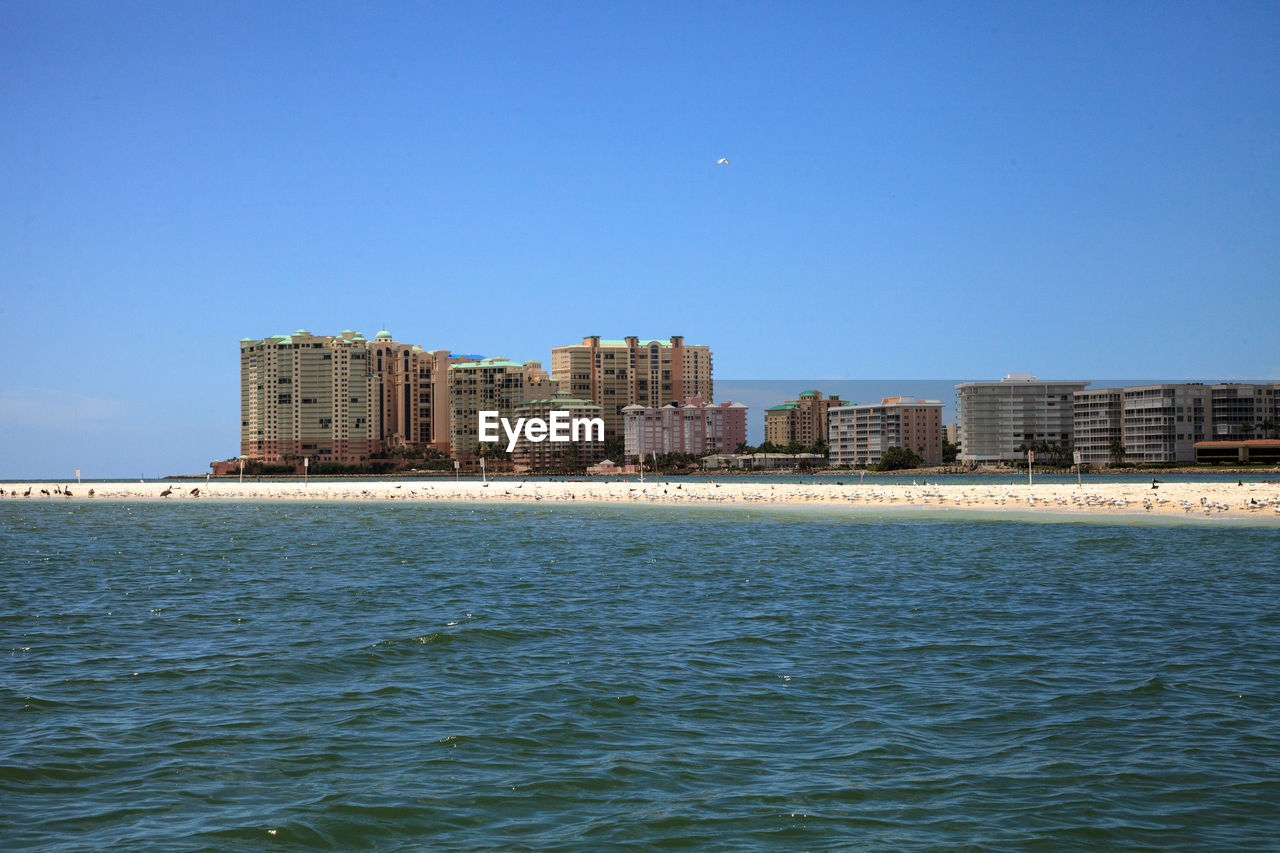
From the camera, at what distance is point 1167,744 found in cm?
1058

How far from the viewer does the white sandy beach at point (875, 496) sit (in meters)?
52.7

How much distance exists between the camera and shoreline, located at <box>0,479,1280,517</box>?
52219 millimetres

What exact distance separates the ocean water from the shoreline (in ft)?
91.5

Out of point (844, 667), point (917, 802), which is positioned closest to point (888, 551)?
point (844, 667)

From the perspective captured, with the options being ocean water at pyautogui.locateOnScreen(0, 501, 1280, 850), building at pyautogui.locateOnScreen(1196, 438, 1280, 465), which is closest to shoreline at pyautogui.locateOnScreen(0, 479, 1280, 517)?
ocean water at pyautogui.locateOnScreen(0, 501, 1280, 850)

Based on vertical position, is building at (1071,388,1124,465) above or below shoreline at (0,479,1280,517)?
above

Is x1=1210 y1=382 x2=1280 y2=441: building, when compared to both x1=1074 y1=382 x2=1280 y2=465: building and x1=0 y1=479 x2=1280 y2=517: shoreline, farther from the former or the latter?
x1=0 y1=479 x2=1280 y2=517: shoreline

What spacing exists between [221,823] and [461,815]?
2.02 meters

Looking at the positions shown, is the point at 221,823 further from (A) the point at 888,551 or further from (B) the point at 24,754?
(A) the point at 888,551

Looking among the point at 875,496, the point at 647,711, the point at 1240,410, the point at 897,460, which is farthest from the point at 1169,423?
the point at 647,711

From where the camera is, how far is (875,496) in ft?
222

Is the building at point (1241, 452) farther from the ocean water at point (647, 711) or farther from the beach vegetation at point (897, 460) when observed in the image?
the ocean water at point (647, 711)

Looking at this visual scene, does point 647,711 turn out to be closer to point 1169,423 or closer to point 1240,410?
point 1169,423

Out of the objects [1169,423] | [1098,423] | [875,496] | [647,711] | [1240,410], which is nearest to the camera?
[647,711]
